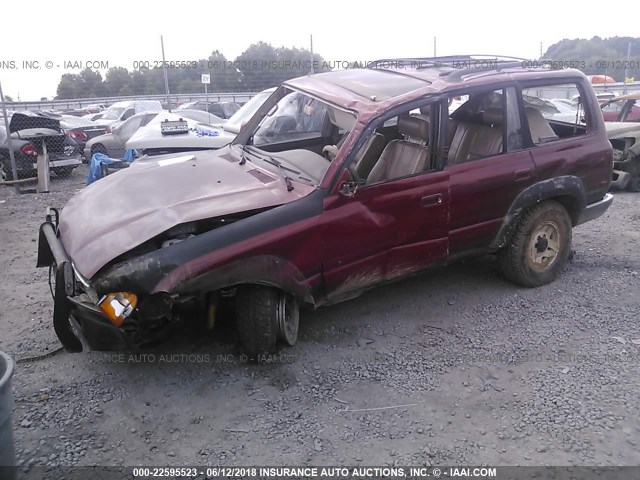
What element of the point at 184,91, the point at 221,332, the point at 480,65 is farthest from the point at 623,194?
the point at 184,91

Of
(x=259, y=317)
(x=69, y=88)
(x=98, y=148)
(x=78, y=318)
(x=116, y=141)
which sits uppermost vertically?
(x=69, y=88)

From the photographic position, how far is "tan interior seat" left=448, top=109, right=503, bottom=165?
4578mm

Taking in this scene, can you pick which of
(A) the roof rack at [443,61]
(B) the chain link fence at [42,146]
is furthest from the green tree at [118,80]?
(A) the roof rack at [443,61]

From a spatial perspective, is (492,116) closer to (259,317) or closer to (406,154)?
(406,154)

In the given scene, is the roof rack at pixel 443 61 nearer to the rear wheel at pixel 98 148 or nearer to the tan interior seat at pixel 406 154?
the tan interior seat at pixel 406 154

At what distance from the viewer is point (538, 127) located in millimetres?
4730

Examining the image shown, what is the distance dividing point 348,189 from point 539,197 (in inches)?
74.7

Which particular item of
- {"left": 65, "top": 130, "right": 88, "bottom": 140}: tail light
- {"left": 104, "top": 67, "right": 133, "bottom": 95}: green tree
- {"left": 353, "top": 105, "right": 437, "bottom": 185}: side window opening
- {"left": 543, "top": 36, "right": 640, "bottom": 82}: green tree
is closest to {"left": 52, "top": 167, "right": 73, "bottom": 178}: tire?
{"left": 65, "top": 130, "right": 88, "bottom": 140}: tail light

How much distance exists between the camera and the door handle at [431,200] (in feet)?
13.2

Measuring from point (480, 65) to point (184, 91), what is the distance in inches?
1035

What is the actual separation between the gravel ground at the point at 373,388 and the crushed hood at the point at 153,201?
0.91 metres

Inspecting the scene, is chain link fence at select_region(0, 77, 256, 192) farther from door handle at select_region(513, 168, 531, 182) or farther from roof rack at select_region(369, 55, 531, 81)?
door handle at select_region(513, 168, 531, 182)

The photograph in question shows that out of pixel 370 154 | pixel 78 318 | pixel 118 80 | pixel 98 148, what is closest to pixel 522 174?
pixel 370 154

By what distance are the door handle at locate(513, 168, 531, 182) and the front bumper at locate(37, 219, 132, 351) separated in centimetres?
324
